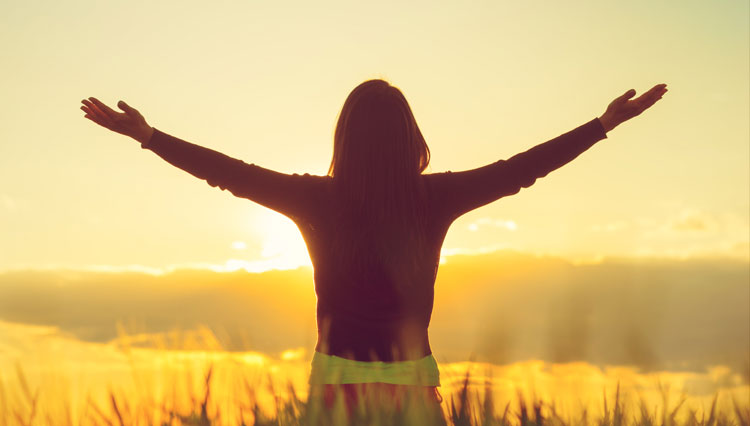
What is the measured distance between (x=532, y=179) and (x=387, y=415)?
2220mm

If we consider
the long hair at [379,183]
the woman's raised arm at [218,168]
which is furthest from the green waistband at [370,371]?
the woman's raised arm at [218,168]

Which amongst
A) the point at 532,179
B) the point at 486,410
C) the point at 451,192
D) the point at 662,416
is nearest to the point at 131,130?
the point at 451,192

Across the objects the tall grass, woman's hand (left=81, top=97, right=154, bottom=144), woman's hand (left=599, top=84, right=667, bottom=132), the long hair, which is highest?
woman's hand (left=599, top=84, right=667, bottom=132)

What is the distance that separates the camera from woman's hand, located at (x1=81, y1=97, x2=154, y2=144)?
4863mm

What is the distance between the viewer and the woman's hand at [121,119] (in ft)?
16.0

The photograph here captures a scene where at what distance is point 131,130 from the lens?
4875 mm

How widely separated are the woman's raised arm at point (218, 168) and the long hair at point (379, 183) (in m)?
0.23

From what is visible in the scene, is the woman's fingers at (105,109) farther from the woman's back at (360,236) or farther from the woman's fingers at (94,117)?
the woman's back at (360,236)

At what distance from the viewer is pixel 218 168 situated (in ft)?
15.1

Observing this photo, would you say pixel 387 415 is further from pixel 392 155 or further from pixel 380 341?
pixel 392 155

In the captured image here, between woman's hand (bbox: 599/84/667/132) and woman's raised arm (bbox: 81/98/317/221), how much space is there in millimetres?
2346

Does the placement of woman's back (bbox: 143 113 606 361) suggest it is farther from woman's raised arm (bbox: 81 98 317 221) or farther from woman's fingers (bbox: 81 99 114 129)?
woman's fingers (bbox: 81 99 114 129)

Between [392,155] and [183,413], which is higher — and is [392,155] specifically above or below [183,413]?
above

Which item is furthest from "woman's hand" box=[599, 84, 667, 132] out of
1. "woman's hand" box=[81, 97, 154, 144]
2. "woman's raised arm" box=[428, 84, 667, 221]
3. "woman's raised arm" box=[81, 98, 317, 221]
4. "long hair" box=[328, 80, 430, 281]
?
"woman's hand" box=[81, 97, 154, 144]
